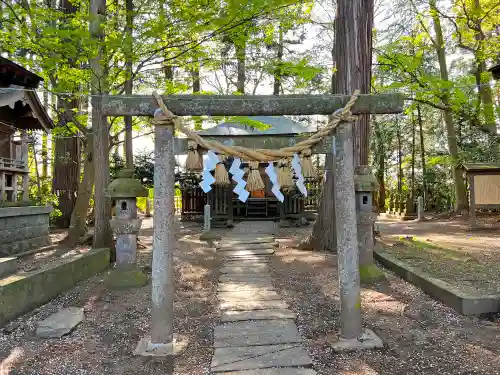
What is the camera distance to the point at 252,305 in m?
5.27

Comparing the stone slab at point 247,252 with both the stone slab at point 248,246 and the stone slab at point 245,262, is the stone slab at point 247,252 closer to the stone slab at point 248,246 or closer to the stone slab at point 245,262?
the stone slab at point 248,246

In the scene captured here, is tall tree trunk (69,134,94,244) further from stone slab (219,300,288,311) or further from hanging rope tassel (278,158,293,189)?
hanging rope tassel (278,158,293,189)

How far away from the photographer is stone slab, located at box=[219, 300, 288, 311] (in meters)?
5.16

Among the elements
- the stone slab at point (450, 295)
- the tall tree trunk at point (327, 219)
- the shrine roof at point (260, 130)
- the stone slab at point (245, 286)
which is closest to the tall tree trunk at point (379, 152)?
the shrine roof at point (260, 130)

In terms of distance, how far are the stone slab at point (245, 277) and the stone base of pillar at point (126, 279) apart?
1.48m

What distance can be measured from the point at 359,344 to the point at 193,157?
2.73 m

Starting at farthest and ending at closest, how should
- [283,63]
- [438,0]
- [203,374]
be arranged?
1. [438,0]
2. [283,63]
3. [203,374]

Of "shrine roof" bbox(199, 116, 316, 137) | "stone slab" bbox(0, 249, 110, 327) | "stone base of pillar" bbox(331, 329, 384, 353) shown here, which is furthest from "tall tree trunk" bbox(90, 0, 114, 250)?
"shrine roof" bbox(199, 116, 316, 137)

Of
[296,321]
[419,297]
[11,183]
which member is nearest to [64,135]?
[11,183]

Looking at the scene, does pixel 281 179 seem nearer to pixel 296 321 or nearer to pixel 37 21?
pixel 296 321

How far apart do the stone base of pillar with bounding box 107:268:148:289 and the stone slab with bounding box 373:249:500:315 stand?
472 centimetres

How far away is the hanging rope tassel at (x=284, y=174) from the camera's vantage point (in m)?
4.15

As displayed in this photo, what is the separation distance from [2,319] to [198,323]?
8.18 feet

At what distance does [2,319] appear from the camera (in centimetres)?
453
